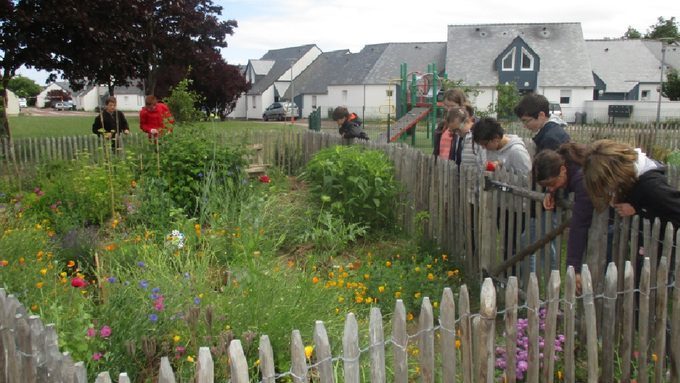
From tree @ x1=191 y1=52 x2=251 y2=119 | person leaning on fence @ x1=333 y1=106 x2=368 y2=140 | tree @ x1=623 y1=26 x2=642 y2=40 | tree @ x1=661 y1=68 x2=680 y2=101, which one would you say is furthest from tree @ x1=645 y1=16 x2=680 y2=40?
person leaning on fence @ x1=333 y1=106 x2=368 y2=140

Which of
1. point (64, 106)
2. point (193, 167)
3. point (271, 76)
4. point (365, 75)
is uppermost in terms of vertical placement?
point (271, 76)

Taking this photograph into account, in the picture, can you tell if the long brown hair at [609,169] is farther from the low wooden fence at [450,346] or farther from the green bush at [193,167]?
the green bush at [193,167]

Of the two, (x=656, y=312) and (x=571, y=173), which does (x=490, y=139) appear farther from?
(x=656, y=312)

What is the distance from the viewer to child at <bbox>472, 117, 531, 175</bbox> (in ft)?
16.2

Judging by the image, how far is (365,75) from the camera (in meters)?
48.1

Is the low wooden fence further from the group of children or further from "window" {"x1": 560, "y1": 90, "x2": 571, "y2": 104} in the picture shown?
"window" {"x1": 560, "y1": 90, "x2": 571, "y2": 104}

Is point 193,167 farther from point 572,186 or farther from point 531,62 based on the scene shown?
point 531,62

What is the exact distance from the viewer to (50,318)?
3217 millimetres

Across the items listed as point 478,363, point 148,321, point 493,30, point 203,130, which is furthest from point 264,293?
point 493,30

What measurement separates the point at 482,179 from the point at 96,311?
2979 millimetres

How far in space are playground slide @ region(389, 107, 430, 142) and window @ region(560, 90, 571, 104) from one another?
25.4 m

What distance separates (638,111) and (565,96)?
5.47 m

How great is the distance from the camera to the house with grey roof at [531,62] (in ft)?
139

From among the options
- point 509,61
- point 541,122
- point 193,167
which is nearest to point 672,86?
point 509,61
